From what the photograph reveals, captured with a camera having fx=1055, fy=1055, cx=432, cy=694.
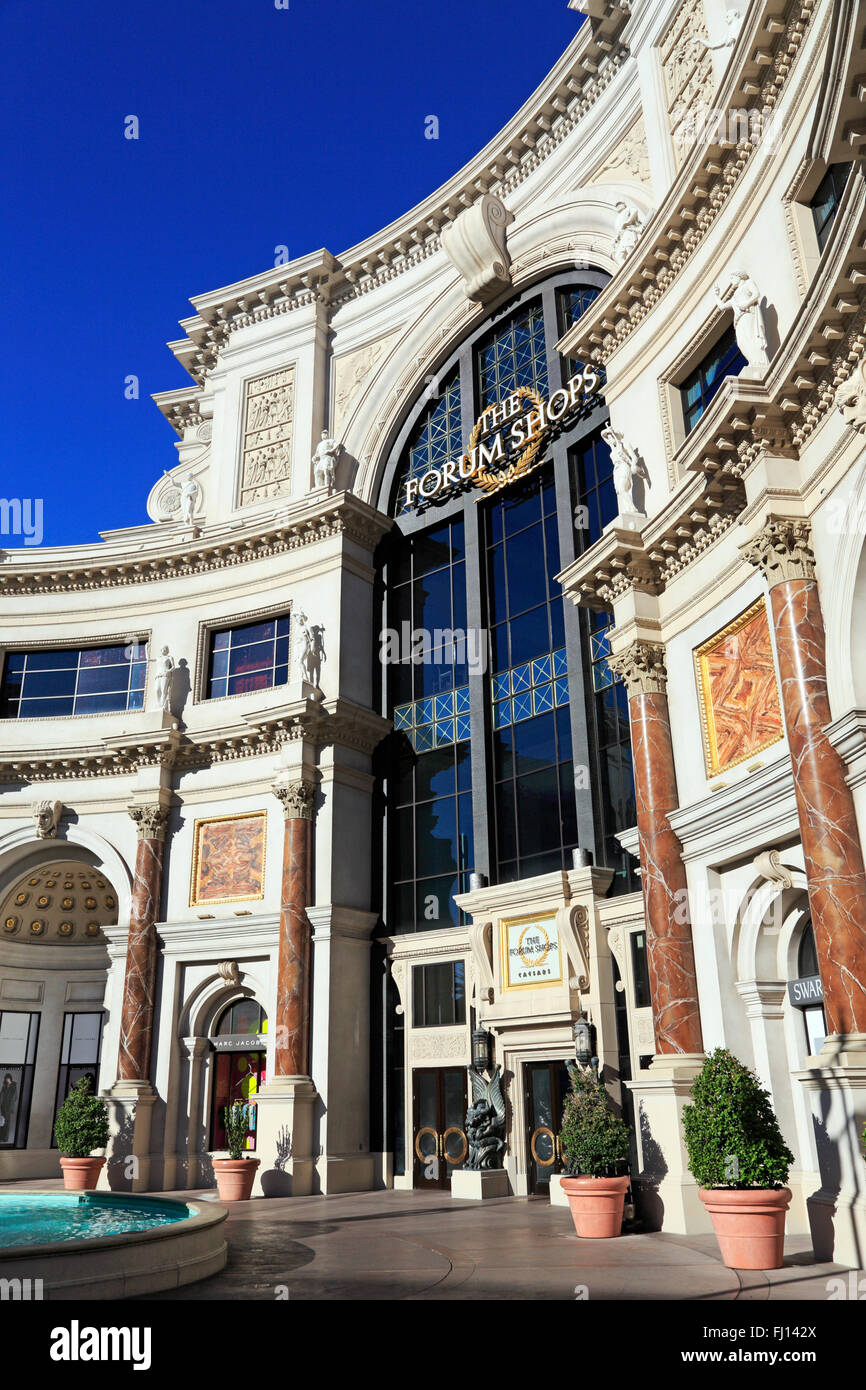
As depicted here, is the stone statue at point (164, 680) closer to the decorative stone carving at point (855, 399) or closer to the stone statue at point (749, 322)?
the stone statue at point (749, 322)

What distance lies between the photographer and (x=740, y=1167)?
12.5m

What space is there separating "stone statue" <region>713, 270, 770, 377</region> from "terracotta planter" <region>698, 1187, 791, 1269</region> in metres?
11.5

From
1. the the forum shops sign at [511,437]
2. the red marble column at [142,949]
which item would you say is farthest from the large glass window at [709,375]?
the red marble column at [142,949]

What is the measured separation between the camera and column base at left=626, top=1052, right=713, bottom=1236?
52.2 feet

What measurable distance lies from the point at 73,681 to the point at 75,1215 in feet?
63.4

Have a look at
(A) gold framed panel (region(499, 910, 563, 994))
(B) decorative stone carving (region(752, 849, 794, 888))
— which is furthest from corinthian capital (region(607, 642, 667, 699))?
(A) gold framed panel (region(499, 910, 563, 994))

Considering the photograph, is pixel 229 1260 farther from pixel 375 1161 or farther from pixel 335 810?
pixel 335 810

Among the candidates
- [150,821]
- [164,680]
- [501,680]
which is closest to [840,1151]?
[501,680]

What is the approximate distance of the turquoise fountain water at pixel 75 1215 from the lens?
1420 cm

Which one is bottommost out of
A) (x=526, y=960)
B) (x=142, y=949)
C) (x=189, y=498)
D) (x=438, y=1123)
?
(x=438, y=1123)

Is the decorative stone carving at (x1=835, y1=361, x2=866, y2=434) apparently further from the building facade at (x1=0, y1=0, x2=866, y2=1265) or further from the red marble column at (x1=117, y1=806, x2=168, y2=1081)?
the red marble column at (x1=117, y1=806, x2=168, y2=1081)

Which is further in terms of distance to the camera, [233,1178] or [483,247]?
[483,247]

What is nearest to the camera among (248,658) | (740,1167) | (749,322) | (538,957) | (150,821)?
(740,1167)

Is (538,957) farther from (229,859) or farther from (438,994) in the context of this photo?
(229,859)
